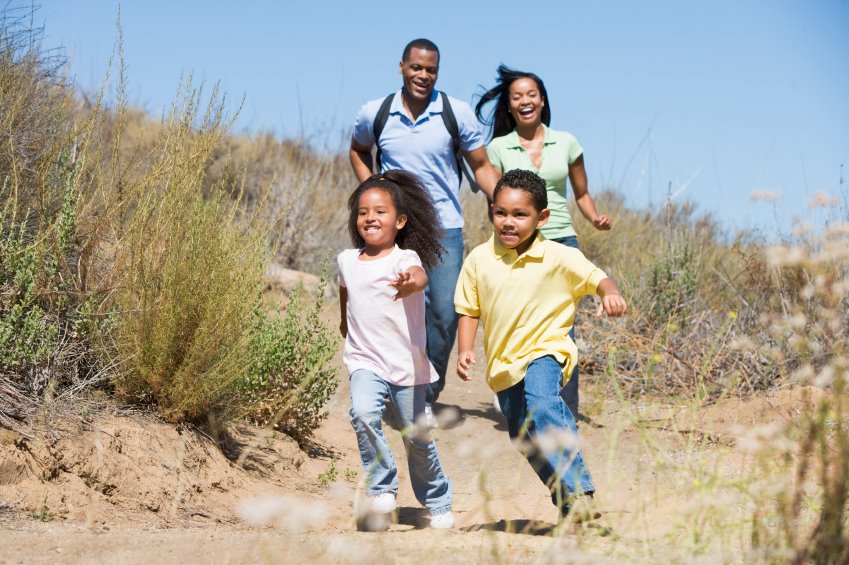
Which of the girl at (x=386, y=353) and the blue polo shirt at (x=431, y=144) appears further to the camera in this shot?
the blue polo shirt at (x=431, y=144)

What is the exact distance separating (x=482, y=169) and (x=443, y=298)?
853mm

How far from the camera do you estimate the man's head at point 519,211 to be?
441 cm

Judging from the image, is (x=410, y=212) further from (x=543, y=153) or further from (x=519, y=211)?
(x=543, y=153)

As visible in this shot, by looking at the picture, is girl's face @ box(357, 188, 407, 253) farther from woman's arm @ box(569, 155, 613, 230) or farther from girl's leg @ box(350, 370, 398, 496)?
woman's arm @ box(569, 155, 613, 230)

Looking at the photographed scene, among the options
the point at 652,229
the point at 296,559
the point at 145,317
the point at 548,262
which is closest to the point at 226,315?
the point at 145,317

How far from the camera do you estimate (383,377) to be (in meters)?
4.30

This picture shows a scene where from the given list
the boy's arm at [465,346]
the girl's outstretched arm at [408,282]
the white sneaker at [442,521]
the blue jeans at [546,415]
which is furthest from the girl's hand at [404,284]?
the white sneaker at [442,521]

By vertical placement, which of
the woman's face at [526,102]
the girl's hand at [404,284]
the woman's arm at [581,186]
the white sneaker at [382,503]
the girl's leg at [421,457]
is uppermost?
the woman's face at [526,102]

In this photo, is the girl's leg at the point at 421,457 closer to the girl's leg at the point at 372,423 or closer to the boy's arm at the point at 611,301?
the girl's leg at the point at 372,423

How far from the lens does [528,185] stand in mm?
4477

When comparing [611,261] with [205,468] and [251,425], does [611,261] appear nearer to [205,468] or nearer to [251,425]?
[251,425]

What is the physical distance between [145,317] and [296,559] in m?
1.91

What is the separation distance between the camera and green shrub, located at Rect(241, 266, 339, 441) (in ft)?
17.8

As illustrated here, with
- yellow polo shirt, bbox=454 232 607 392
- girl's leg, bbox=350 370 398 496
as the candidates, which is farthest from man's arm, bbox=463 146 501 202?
girl's leg, bbox=350 370 398 496
